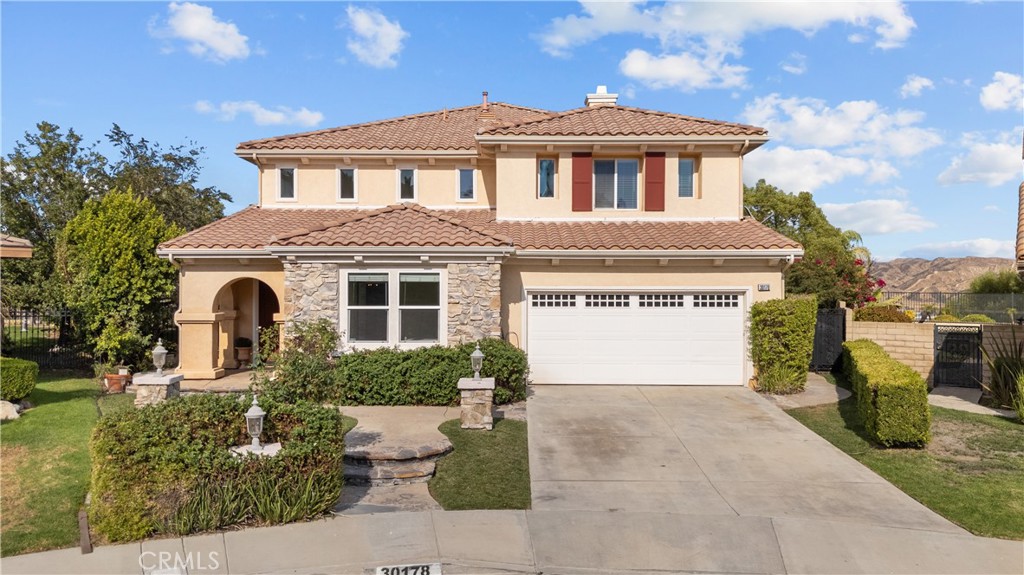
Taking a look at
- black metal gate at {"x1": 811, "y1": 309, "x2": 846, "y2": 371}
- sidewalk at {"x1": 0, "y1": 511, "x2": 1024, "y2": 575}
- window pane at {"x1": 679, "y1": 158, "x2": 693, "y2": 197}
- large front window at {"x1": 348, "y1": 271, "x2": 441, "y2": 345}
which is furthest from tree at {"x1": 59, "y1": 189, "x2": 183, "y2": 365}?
black metal gate at {"x1": 811, "y1": 309, "x2": 846, "y2": 371}

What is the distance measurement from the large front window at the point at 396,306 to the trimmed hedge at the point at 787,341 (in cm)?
711

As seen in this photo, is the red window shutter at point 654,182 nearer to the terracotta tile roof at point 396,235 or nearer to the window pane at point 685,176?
the window pane at point 685,176

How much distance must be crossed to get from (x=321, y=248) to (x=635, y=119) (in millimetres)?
8760

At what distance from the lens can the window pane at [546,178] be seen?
1566 cm

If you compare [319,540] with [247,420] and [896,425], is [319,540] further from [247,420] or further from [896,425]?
[896,425]

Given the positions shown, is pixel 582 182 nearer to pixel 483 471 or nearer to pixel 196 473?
pixel 483 471

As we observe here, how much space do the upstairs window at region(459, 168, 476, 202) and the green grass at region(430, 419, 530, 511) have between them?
27.5ft

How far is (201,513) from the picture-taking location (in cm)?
615

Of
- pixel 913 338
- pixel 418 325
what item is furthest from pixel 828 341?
pixel 418 325

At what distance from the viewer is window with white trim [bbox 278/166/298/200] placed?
17031mm

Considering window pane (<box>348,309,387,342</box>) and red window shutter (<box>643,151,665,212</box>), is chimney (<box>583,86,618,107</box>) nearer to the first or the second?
red window shutter (<box>643,151,665,212</box>)

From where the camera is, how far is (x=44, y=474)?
24.6ft

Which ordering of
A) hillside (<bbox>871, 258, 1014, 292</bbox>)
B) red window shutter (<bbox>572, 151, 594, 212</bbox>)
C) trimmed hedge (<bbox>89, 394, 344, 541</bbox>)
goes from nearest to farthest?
trimmed hedge (<bbox>89, 394, 344, 541</bbox>)
red window shutter (<bbox>572, 151, 594, 212</bbox>)
hillside (<bbox>871, 258, 1014, 292</bbox>)

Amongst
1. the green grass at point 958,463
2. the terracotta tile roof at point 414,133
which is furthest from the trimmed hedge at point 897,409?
the terracotta tile roof at point 414,133
